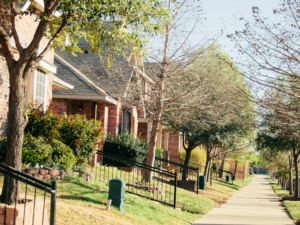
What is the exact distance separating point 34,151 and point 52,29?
3.23m

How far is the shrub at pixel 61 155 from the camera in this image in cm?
992

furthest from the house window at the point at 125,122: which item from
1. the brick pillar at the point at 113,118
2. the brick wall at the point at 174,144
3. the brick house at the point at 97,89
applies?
the brick wall at the point at 174,144

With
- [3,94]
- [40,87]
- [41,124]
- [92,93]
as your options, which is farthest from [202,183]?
[3,94]

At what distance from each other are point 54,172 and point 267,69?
607 cm

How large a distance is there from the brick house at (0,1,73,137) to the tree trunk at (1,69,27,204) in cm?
389

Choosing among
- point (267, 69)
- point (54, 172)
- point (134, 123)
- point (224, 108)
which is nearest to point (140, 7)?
point (267, 69)

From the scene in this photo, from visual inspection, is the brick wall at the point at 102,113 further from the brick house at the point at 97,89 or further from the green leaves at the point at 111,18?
the green leaves at the point at 111,18

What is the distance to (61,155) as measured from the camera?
396 inches

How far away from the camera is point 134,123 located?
72.6ft

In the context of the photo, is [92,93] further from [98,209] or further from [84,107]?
[98,209]

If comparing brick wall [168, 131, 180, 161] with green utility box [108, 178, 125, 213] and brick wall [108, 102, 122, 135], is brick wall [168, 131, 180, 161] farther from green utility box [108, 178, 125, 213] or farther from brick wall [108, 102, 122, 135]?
green utility box [108, 178, 125, 213]

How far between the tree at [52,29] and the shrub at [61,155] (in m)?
2.85

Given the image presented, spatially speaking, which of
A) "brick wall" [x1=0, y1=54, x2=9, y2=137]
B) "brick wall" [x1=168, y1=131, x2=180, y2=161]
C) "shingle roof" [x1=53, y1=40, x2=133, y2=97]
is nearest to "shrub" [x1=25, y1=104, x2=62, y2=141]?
"brick wall" [x1=0, y1=54, x2=9, y2=137]

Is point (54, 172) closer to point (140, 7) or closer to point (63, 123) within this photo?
point (63, 123)
